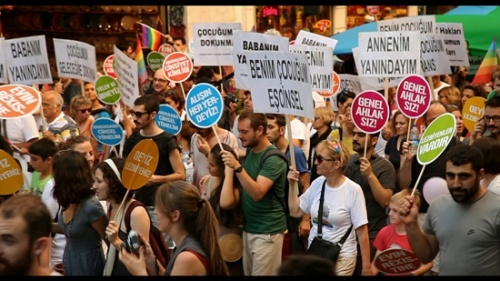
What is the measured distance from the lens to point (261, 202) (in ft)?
25.0

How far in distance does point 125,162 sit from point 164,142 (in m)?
2.10

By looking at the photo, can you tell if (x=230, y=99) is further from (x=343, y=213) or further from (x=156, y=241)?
(x=156, y=241)

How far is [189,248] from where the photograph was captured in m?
5.12

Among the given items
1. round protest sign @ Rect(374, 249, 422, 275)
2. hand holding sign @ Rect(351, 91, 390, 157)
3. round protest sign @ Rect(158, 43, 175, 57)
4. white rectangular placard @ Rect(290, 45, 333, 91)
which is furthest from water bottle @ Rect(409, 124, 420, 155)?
round protest sign @ Rect(158, 43, 175, 57)

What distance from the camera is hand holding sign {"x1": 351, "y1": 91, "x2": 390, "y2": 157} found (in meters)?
8.28

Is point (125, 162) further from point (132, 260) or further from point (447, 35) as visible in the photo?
point (447, 35)

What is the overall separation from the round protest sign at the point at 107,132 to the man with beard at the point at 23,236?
208 inches

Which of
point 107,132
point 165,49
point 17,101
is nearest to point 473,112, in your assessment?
point 107,132

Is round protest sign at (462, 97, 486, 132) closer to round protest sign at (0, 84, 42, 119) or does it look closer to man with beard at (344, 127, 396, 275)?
man with beard at (344, 127, 396, 275)

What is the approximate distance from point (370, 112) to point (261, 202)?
140 cm

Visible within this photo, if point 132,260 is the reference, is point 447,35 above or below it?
above

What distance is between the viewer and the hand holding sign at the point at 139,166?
636cm

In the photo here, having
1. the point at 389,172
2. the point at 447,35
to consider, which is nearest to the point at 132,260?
the point at 389,172

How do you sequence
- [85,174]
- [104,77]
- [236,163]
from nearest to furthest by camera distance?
[85,174], [236,163], [104,77]
